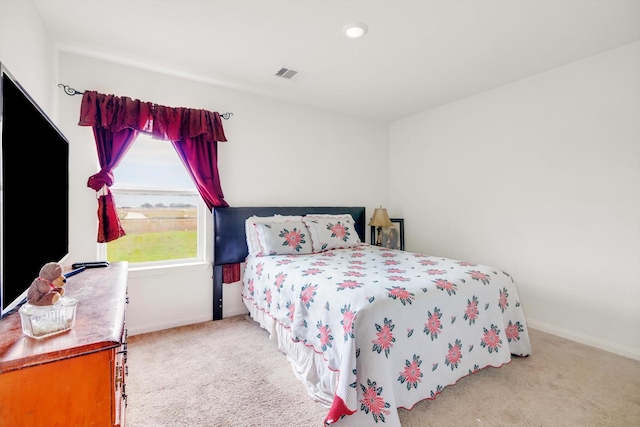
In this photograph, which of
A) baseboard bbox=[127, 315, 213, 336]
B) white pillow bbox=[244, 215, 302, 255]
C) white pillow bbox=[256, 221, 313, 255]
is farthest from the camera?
white pillow bbox=[244, 215, 302, 255]

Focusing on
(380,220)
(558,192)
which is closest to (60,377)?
(380,220)

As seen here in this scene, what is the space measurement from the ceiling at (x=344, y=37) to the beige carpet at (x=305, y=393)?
2476 millimetres

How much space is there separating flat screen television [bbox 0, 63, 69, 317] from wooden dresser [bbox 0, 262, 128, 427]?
0.69 ft

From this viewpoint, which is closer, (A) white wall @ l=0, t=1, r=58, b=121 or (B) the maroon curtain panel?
(A) white wall @ l=0, t=1, r=58, b=121

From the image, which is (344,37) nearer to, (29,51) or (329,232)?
(329,232)

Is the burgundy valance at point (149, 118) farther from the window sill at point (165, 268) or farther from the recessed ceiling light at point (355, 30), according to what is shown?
the recessed ceiling light at point (355, 30)

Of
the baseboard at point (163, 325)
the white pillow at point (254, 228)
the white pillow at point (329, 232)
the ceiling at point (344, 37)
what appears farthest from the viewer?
the white pillow at point (329, 232)

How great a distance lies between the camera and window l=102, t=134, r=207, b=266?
9.23ft

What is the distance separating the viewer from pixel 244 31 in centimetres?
222

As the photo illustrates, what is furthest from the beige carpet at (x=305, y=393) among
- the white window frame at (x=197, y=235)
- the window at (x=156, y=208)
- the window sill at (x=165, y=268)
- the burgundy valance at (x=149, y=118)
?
the burgundy valance at (x=149, y=118)

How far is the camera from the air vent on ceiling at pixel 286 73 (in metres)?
2.84

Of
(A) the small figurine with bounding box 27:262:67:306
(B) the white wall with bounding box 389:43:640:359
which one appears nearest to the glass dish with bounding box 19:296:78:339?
(A) the small figurine with bounding box 27:262:67:306

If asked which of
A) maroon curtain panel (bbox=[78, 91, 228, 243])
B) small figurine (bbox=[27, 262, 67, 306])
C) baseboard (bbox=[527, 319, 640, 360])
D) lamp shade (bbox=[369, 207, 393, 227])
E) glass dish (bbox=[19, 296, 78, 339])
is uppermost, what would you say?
maroon curtain panel (bbox=[78, 91, 228, 243])

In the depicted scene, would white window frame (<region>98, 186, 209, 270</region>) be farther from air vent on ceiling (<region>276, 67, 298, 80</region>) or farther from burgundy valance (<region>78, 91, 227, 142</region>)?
air vent on ceiling (<region>276, 67, 298, 80</region>)
